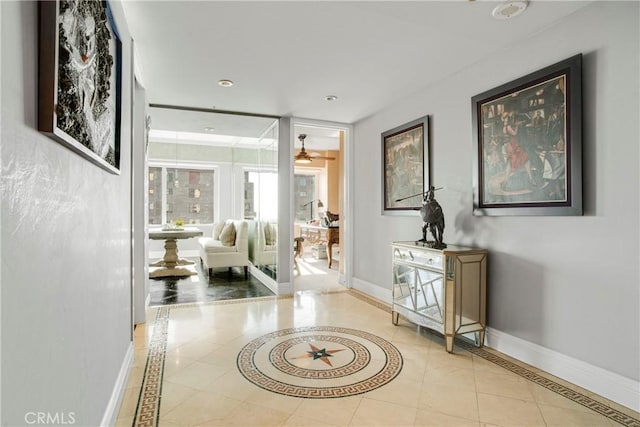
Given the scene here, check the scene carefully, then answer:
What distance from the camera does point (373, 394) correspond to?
2.18 meters

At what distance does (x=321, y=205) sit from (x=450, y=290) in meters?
5.76

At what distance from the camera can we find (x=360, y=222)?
503 cm

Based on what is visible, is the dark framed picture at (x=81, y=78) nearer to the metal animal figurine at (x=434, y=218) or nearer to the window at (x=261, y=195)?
the metal animal figurine at (x=434, y=218)

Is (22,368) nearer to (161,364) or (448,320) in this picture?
(161,364)

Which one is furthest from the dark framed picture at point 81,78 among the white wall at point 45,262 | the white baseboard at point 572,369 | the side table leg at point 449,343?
the white baseboard at point 572,369

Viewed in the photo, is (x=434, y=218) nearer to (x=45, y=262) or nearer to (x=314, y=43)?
(x=314, y=43)

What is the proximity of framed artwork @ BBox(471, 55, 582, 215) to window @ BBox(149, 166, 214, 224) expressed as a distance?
6.79m

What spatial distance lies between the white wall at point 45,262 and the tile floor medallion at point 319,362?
1003mm

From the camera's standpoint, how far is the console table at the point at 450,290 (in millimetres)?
2771

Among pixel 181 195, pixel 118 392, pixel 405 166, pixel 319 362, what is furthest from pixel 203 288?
pixel 181 195

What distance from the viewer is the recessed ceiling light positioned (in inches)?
86.5

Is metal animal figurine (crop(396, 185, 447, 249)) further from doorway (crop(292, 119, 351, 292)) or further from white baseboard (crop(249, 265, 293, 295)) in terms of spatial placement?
white baseboard (crop(249, 265, 293, 295))

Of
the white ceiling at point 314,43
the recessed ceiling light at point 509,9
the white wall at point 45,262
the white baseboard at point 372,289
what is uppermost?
the white ceiling at point 314,43

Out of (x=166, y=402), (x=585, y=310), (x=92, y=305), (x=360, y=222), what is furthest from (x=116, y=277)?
(x=360, y=222)
